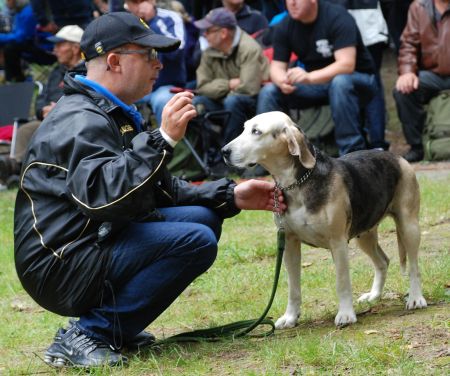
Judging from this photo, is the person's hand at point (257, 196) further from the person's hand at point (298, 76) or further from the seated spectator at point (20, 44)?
the seated spectator at point (20, 44)

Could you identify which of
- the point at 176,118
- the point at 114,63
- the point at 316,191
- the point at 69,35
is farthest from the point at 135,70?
the point at 69,35

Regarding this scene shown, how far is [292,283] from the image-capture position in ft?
17.5

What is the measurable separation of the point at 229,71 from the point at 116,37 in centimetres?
655

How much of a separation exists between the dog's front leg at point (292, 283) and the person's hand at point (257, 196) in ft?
0.92

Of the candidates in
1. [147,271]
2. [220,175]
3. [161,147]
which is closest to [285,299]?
[147,271]

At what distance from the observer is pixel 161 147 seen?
4.41 m

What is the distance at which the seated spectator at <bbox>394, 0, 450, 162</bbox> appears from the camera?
1055cm

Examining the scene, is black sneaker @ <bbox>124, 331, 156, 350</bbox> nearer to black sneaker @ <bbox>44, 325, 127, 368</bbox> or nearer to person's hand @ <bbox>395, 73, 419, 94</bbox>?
black sneaker @ <bbox>44, 325, 127, 368</bbox>

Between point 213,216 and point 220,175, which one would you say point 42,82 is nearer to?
point 220,175

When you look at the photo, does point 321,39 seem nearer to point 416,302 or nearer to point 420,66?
point 420,66

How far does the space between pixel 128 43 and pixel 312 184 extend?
1213 millimetres

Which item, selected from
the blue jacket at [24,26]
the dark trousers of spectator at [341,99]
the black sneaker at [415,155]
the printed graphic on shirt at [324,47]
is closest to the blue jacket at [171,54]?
the dark trousers of spectator at [341,99]

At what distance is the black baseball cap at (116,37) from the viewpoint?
4.83 m

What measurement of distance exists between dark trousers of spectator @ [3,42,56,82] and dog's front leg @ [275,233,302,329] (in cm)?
1029
